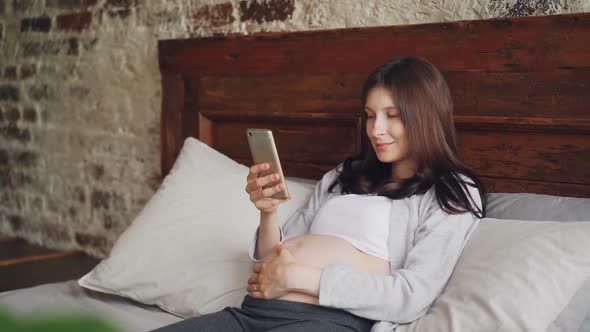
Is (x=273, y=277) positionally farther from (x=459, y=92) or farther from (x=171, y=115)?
(x=171, y=115)

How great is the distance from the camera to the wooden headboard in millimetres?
1867

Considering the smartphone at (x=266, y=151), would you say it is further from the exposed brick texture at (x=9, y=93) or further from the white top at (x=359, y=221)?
the exposed brick texture at (x=9, y=93)

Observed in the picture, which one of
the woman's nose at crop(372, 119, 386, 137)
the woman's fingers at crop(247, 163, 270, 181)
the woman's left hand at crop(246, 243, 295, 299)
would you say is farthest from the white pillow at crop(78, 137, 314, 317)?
the woman's nose at crop(372, 119, 386, 137)

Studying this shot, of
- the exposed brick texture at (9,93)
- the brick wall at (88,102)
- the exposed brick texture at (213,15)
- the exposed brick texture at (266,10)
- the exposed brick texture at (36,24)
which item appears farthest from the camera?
the exposed brick texture at (9,93)

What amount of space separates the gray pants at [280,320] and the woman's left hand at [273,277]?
0.02 metres

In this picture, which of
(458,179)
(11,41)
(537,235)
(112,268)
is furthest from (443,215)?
(11,41)

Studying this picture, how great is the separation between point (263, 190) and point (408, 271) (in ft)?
1.34

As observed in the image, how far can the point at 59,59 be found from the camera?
136 inches

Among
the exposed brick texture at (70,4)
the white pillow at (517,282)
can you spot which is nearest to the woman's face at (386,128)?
the white pillow at (517,282)

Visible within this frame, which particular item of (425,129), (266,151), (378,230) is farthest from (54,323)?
(425,129)

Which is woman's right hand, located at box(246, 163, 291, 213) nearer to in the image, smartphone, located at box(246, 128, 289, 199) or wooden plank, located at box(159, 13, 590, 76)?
smartphone, located at box(246, 128, 289, 199)

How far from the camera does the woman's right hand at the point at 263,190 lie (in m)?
1.61

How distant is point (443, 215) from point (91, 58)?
2.29 m

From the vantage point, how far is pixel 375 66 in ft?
7.25
